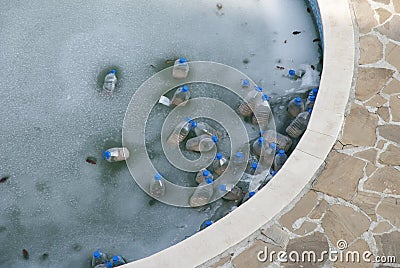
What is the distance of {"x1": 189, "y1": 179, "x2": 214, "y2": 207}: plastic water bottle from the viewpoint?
508 centimetres

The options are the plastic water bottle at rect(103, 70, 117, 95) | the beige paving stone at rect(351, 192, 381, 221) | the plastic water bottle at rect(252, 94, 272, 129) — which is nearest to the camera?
the beige paving stone at rect(351, 192, 381, 221)

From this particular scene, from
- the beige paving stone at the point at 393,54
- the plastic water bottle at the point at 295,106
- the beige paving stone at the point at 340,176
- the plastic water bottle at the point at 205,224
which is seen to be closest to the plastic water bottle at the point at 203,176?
the plastic water bottle at the point at 205,224

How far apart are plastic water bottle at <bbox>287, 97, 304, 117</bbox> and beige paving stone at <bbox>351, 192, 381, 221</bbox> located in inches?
46.3

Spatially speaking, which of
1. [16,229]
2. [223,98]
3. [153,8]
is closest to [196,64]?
[223,98]

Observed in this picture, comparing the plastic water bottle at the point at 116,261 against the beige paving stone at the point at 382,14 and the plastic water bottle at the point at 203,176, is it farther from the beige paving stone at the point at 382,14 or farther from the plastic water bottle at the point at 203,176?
the beige paving stone at the point at 382,14

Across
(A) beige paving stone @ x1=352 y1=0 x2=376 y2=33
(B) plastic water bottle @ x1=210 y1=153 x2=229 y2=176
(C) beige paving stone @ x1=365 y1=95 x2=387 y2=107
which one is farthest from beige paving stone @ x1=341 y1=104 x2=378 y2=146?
(B) plastic water bottle @ x1=210 y1=153 x2=229 y2=176

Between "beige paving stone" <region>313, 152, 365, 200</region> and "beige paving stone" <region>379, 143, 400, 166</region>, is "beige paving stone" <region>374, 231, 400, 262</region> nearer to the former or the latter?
"beige paving stone" <region>313, 152, 365, 200</region>

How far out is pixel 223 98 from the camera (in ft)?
18.9

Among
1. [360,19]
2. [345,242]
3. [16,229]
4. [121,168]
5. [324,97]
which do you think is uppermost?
[360,19]

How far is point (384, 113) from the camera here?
5059 mm

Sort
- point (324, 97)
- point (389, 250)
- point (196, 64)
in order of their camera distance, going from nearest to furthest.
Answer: point (389, 250), point (324, 97), point (196, 64)

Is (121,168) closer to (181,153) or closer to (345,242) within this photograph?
(181,153)

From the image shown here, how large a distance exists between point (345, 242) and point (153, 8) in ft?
11.5

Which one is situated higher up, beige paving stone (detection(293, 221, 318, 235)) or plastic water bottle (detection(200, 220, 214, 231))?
beige paving stone (detection(293, 221, 318, 235))
